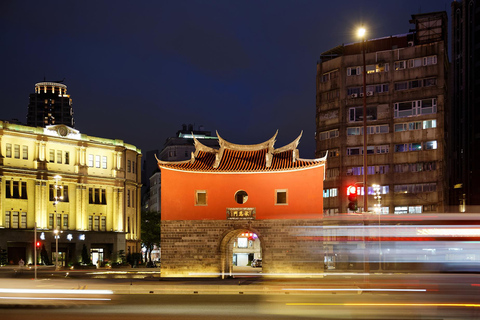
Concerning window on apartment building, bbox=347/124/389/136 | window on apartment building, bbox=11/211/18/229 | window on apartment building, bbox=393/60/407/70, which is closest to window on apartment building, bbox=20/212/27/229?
window on apartment building, bbox=11/211/18/229

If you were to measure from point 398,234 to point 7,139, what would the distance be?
5930cm

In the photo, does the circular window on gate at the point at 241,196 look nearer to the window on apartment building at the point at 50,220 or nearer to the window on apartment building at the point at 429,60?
the window on apartment building at the point at 50,220

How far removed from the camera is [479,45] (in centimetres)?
8812

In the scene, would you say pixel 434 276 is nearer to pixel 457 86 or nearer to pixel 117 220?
pixel 117 220

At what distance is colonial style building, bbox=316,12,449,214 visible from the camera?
239 feet

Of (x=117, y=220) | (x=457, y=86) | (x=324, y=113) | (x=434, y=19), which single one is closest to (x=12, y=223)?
(x=117, y=220)

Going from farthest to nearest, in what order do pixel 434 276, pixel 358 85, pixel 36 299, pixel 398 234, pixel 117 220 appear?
pixel 117 220
pixel 358 85
pixel 36 299
pixel 398 234
pixel 434 276

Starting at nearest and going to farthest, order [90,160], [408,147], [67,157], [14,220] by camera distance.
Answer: [14,220] < [408,147] < [67,157] < [90,160]

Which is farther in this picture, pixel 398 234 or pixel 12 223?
pixel 12 223

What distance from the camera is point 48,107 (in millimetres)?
191875

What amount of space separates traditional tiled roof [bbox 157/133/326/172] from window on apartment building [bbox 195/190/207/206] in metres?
1.61

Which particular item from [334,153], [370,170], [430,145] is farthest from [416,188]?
[334,153]

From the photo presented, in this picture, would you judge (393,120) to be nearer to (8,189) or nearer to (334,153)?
(334,153)

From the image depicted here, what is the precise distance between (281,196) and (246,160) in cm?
405
